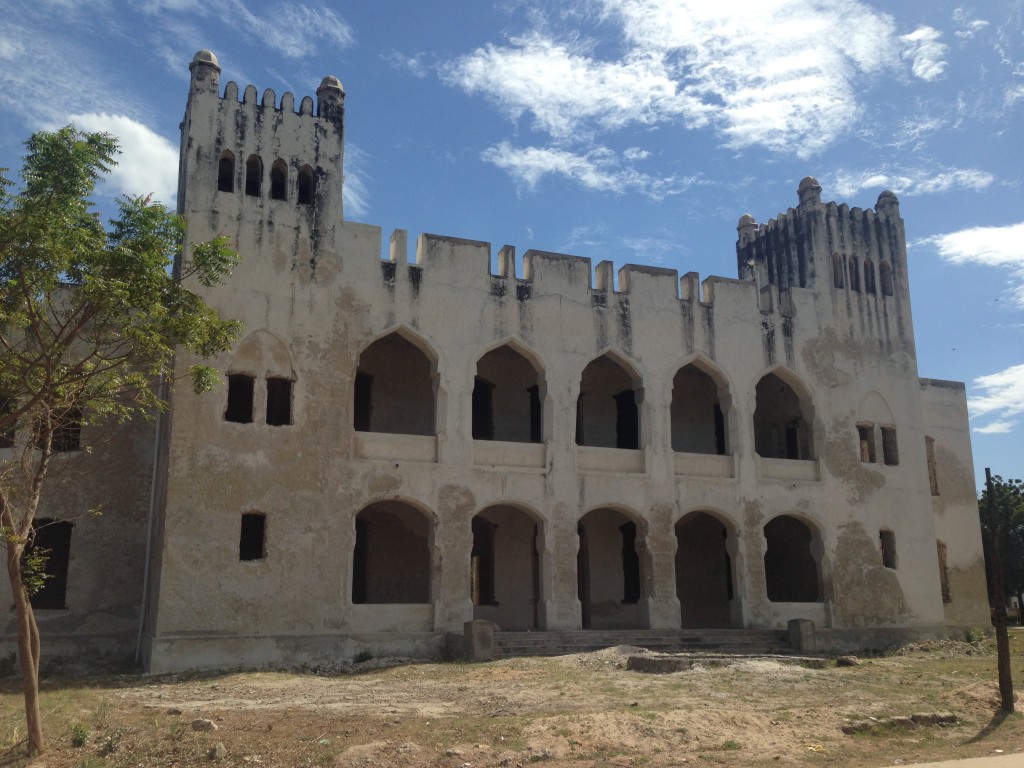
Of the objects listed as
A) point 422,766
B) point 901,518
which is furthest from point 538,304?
point 422,766

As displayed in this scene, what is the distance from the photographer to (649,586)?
21609 millimetres

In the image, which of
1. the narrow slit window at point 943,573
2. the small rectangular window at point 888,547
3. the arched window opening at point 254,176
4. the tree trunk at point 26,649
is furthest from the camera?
the narrow slit window at point 943,573

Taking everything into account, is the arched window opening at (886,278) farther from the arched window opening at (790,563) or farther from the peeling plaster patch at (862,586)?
the arched window opening at (790,563)

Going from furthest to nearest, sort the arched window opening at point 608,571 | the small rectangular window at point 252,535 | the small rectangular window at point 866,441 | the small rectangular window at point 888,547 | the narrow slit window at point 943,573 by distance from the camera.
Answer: the narrow slit window at point 943,573
the small rectangular window at point 866,441
the small rectangular window at point 888,547
the arched window opening at point 608,571
the small rectangular window at point 252,535

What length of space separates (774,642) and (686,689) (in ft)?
25.3

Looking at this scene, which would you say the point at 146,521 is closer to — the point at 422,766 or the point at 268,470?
the point at 268,470

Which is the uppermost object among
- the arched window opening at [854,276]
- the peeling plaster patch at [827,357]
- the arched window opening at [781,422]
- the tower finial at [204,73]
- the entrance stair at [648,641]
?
the tower finial at [204,73]

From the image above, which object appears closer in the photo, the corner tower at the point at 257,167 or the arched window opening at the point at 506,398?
the corner tower at the point at 257,167

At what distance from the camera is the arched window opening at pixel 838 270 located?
25.8 m

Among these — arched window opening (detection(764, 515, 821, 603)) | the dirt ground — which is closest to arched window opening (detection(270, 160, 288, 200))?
the dirt ground

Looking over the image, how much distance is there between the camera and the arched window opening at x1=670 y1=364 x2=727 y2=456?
25.4 metres

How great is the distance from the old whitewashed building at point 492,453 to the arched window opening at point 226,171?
76mm

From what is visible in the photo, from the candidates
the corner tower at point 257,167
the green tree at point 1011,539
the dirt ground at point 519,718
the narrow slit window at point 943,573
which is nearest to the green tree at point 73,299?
the dirt ground at point 519,718

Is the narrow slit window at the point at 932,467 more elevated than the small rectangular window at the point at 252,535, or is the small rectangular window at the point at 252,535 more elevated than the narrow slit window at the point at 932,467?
the narrow slit window at the point at 932,467
